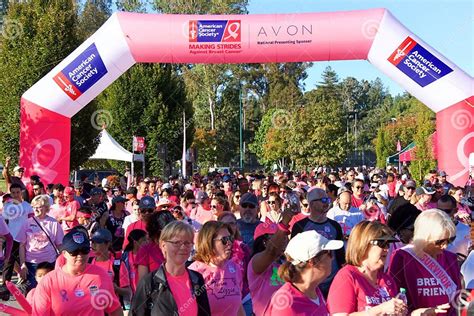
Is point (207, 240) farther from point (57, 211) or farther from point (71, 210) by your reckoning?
point (57, 211)

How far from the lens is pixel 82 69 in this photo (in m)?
15.3

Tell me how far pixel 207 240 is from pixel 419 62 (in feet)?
36.9

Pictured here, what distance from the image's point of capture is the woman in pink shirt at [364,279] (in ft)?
12.1

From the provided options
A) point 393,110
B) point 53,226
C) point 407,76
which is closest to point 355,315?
point 53,226

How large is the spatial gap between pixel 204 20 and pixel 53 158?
444 cm

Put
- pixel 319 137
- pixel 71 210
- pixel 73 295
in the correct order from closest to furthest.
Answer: pixel 73 295
pixel 71 210
pixel 319 137

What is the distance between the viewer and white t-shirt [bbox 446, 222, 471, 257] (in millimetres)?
6824

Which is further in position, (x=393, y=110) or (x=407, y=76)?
(x=393, y=110)

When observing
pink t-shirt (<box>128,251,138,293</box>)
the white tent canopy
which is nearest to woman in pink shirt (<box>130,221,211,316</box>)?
pink t-shirt (<box>128,251,138,293</box>)

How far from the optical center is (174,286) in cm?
403

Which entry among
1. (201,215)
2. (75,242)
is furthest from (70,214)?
(75,242)

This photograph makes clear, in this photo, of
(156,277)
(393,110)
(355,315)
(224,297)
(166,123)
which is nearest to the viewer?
(355,315)

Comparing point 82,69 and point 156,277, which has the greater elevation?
point 82,69

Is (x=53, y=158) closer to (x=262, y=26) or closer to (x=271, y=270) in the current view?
(x=262, y=26)
